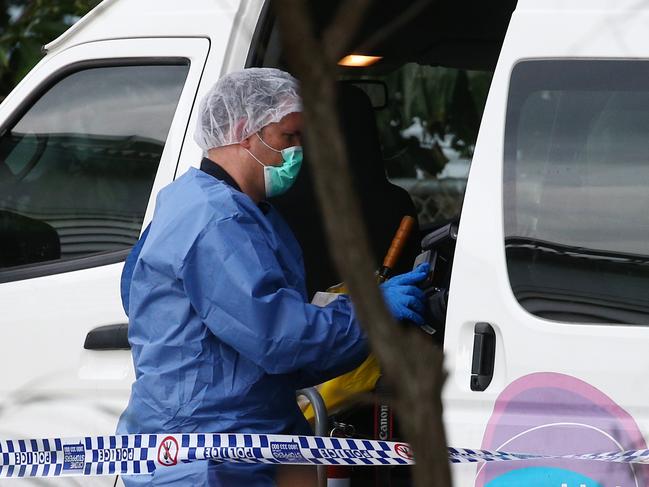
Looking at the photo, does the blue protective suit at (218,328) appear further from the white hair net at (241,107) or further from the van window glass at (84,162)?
the van window glass at (84,162)

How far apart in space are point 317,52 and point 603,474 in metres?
1.82

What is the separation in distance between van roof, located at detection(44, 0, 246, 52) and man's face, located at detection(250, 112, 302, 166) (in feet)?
1.69

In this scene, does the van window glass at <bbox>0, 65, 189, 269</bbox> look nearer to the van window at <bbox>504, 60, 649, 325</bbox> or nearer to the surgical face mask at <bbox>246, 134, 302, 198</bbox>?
the surgical face mask at <bbox>246, 134, 302, 198</bbox>

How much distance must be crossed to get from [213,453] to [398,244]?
1.01 meters

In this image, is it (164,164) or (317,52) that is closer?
(317,52)

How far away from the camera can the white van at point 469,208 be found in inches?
94.4

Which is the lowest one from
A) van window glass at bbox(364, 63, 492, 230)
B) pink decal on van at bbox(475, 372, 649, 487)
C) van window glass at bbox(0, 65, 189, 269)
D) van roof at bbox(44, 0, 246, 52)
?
pink decal on van at bbox(475, 372, 649, 487)

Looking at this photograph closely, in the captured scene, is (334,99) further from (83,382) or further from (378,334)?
(83,382)

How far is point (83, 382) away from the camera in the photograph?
3.04 meters

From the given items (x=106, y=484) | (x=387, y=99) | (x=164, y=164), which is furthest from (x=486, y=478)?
(x=387, y=99)

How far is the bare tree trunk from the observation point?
74 cm

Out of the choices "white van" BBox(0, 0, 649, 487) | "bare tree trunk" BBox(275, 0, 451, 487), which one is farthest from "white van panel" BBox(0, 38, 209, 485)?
"bare tree trunk" BBox(275, 0, 451, 487)

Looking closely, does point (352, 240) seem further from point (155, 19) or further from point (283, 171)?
point (155, 19)

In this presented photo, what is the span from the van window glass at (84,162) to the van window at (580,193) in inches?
45.0
